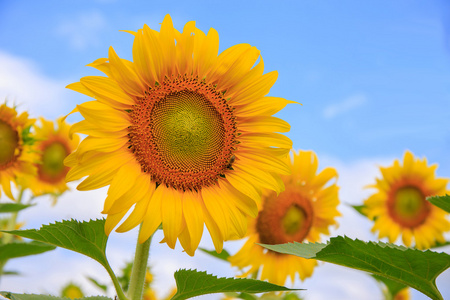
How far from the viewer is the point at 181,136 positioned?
2.57m

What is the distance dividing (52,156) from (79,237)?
4.14 m

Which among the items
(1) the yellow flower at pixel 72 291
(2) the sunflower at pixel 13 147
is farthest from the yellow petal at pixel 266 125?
(1) the yellow flower at pixel 72 291

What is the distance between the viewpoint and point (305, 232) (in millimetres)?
4480

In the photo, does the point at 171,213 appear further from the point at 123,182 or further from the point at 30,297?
the point at 30,297

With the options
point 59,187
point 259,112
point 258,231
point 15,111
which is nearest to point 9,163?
point 15,111

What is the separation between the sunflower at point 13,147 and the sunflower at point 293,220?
2.39 meters

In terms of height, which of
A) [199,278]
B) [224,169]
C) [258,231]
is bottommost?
[199,278]

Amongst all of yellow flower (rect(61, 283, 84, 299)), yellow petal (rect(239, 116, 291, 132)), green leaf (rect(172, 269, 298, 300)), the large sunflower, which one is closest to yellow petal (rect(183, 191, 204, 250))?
the large sunflower

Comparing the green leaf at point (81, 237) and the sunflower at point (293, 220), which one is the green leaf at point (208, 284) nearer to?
the green leaf at point (81, 237)

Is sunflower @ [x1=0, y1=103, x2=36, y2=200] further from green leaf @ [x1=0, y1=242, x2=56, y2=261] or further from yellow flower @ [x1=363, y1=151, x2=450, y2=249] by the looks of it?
yellow flower @ [x1=363, y1=151, x2=450, y2=249]

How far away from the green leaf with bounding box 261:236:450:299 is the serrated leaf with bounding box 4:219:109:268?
856 mm

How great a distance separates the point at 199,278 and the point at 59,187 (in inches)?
175

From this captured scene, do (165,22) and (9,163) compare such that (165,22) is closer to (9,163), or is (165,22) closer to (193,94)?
(193,94)

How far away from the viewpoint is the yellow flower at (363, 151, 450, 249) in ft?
20.3
